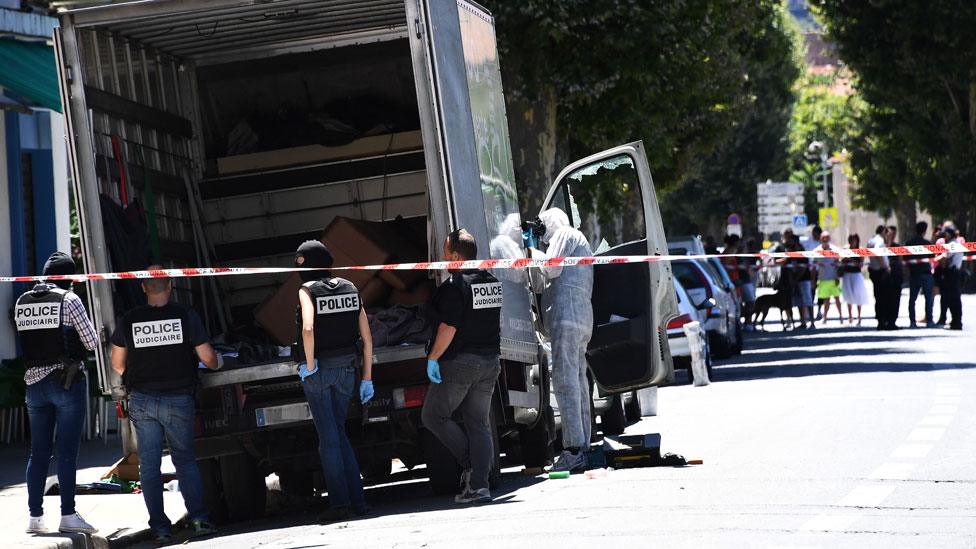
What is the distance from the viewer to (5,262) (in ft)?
61.0

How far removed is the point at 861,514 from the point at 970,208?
40.6 meters

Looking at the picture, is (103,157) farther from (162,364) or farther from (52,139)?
(52,139)

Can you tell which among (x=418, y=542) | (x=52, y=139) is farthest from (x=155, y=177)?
(x=52, y=139)

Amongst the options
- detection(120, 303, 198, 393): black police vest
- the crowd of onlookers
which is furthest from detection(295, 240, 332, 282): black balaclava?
the crowd of onlookers

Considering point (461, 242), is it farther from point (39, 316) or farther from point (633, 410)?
point (633, 410)

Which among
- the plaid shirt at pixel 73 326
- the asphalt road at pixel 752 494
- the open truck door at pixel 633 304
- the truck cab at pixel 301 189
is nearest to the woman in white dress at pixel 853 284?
the asphalt road at pixel 752 494

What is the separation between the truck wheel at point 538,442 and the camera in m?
12.6

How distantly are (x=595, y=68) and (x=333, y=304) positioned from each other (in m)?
15.2

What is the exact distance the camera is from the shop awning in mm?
16188

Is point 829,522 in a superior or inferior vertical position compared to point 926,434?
superior

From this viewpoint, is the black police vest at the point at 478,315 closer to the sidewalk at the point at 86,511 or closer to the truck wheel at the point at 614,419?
the sidewalk at the point at 86,511

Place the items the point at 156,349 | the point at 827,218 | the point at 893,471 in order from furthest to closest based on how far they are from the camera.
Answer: the point at 827,218, the point at 893,471, the point at 156,349

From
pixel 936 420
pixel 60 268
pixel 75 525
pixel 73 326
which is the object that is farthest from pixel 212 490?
pixel 936 420

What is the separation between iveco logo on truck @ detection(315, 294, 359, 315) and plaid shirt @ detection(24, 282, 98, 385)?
1.44m
